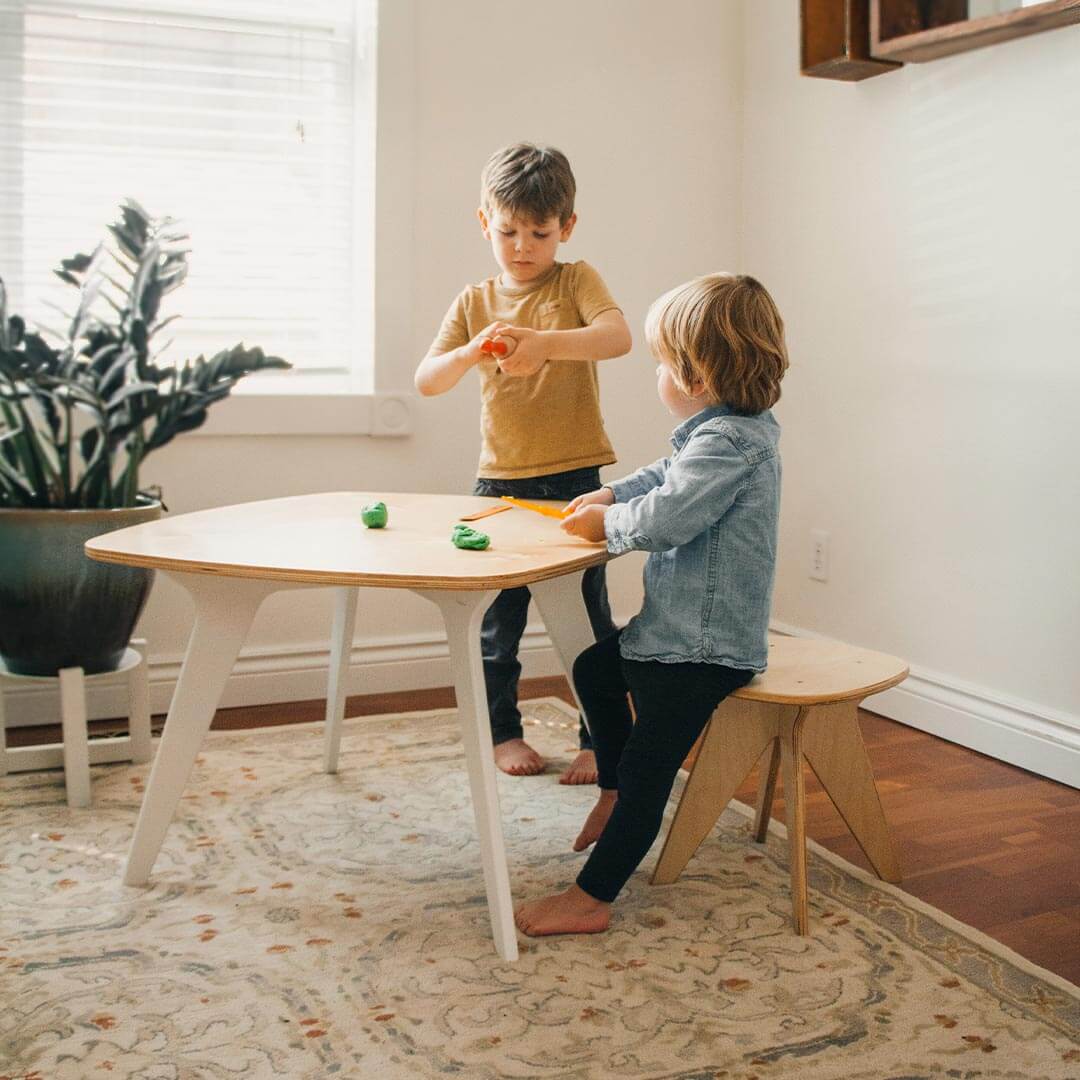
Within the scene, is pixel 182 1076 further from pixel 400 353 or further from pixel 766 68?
pixel 766 68

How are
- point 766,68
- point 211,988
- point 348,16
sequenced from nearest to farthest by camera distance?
1. point 211,988
2. point 348,16
3. point 766,68

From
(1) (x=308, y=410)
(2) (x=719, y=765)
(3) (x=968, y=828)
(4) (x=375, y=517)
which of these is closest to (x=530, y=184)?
(4) (x=375, y=517)

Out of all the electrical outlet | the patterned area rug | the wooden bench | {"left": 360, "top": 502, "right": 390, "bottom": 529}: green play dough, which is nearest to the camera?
the patterned area rug

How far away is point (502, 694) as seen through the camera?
2.58 metres

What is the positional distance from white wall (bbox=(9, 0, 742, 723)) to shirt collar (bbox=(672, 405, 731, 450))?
4.23 ft

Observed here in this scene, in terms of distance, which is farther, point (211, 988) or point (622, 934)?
point (622, 934)

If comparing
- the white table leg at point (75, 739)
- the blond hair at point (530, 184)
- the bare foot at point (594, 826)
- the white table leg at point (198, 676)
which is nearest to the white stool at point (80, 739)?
the white table leg at point (75, 739)

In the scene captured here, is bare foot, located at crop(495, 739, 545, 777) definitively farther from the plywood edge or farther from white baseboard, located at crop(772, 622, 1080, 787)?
the plywood edge

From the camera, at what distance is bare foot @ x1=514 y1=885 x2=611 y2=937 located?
1.79 m

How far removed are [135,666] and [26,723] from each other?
0.47 metres

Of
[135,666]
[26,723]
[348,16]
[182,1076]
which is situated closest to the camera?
[182,1076]

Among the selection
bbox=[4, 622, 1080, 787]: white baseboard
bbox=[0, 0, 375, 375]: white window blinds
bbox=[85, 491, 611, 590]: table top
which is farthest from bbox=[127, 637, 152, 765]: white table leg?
bbox=[0, 0, 375, 375]: white window blinds

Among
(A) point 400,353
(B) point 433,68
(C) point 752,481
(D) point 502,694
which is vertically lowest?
(D) point 502,694

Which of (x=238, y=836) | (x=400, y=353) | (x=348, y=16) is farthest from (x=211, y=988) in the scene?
(x=348, y=16)
